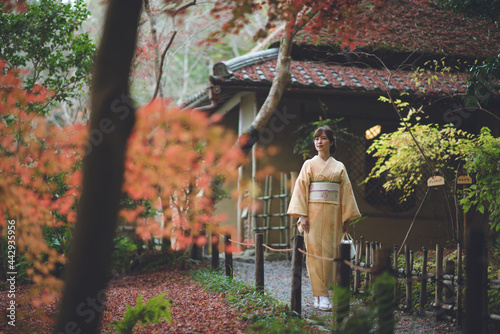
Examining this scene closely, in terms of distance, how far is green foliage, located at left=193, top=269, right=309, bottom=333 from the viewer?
4535 millimetres

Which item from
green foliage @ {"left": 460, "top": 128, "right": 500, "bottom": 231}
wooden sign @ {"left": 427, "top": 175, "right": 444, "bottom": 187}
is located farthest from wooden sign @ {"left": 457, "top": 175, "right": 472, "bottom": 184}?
green foliage @ {"left": 460, "top": 128, "right": 500, "bottom": 231}

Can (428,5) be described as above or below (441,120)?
above

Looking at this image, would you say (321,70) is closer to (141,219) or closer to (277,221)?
(277,221)

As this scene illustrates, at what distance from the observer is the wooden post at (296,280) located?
513 centimetres

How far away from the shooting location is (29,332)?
4.94m

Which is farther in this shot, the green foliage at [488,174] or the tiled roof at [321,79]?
the tiled roof at [321,79]

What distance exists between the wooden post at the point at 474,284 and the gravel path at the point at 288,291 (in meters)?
0.39

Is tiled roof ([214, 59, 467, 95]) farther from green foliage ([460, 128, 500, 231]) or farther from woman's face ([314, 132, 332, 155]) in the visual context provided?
woman's face ([314, 132, 332, 155])

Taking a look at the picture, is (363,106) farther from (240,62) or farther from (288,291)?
(288,291)

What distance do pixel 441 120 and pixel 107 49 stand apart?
10554 mm

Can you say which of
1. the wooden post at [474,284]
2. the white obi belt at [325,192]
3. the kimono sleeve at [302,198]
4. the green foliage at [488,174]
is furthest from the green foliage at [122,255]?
the wooden post at [474,284]

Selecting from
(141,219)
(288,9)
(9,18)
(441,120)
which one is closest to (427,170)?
(441,120)

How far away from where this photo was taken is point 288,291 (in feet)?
24.1

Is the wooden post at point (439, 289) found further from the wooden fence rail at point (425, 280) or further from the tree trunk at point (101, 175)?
the tree trunk at point (101, 175)
